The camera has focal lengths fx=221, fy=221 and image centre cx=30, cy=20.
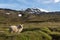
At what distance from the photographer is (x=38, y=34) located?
23.1 metres

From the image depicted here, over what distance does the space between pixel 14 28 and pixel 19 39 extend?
7913mm

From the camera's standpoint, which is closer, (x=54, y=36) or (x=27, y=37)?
(x=27, y=37)

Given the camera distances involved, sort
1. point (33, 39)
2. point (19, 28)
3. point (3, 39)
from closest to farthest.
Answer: point (3, 39) < point (33, 39) < point (19, 28)

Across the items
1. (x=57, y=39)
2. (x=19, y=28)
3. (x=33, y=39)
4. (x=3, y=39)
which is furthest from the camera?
(x=19, y=28)

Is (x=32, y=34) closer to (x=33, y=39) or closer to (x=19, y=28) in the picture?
(x=33, y=39)

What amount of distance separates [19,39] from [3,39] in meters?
1.55

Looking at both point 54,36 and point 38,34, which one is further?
point 54,36

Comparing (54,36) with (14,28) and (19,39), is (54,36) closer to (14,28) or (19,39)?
(14,28)

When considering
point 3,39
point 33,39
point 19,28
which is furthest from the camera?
point 19,28

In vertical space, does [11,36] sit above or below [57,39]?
above

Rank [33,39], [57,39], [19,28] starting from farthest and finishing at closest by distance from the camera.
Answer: [19,28] → [57,39] → [33,39]

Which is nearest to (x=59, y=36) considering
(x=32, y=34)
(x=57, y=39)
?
(x=57, y=39)

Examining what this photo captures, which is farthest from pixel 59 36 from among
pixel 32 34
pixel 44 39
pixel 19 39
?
pixel 19 39

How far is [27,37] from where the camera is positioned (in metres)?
21.4
